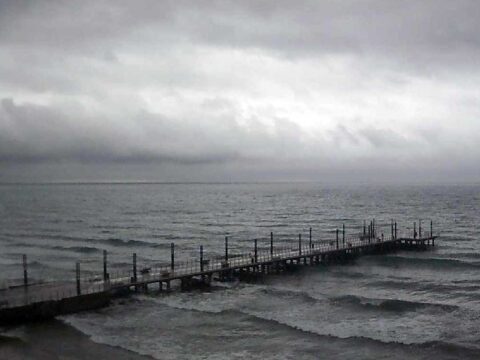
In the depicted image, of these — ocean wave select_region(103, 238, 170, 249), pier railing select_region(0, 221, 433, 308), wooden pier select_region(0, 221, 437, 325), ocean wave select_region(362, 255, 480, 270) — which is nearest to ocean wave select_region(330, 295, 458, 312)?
wooden pier select_region(0, 221, 437, 325)

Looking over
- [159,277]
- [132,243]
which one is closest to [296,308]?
[159,277]

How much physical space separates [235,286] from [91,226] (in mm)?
68618

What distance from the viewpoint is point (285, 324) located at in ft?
137

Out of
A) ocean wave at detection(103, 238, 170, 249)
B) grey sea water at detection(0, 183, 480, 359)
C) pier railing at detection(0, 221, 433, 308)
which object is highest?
pier railing at detection(0, 221, 433, 308)

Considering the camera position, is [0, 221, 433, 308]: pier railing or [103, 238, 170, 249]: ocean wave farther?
[103, 238, 170, 249]: ocean wave

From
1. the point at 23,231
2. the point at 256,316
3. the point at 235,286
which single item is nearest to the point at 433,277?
the point at 235,286

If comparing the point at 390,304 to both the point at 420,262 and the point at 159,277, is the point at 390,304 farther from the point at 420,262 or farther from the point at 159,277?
the point at 420,262

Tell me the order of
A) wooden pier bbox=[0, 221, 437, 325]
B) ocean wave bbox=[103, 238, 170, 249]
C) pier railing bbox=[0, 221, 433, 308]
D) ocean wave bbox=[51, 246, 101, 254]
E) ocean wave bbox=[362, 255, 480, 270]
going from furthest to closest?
ocean wave bbox=[103, 238, 170, 249] < ocean wave bbox=[51, 246, 101, 254] < ocean wave bbox=[362, 255, 480, 270] < pier railing bbox=[0, 221, 433, 308] < wooden pier bbox=[0, 221, 437, 325]

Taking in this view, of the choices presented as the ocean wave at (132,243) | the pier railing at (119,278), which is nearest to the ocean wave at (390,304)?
the pier railing at (119,278)

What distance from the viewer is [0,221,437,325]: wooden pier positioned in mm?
42688

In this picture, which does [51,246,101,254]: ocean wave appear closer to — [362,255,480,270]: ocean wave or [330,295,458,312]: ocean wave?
[362,255,480,270]: ocean wave

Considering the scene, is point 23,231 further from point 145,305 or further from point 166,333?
point 166,333

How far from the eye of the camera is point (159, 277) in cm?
5356

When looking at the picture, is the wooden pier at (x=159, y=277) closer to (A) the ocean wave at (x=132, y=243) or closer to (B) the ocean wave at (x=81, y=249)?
(A) the ocean wave at (x=132, y=243)
